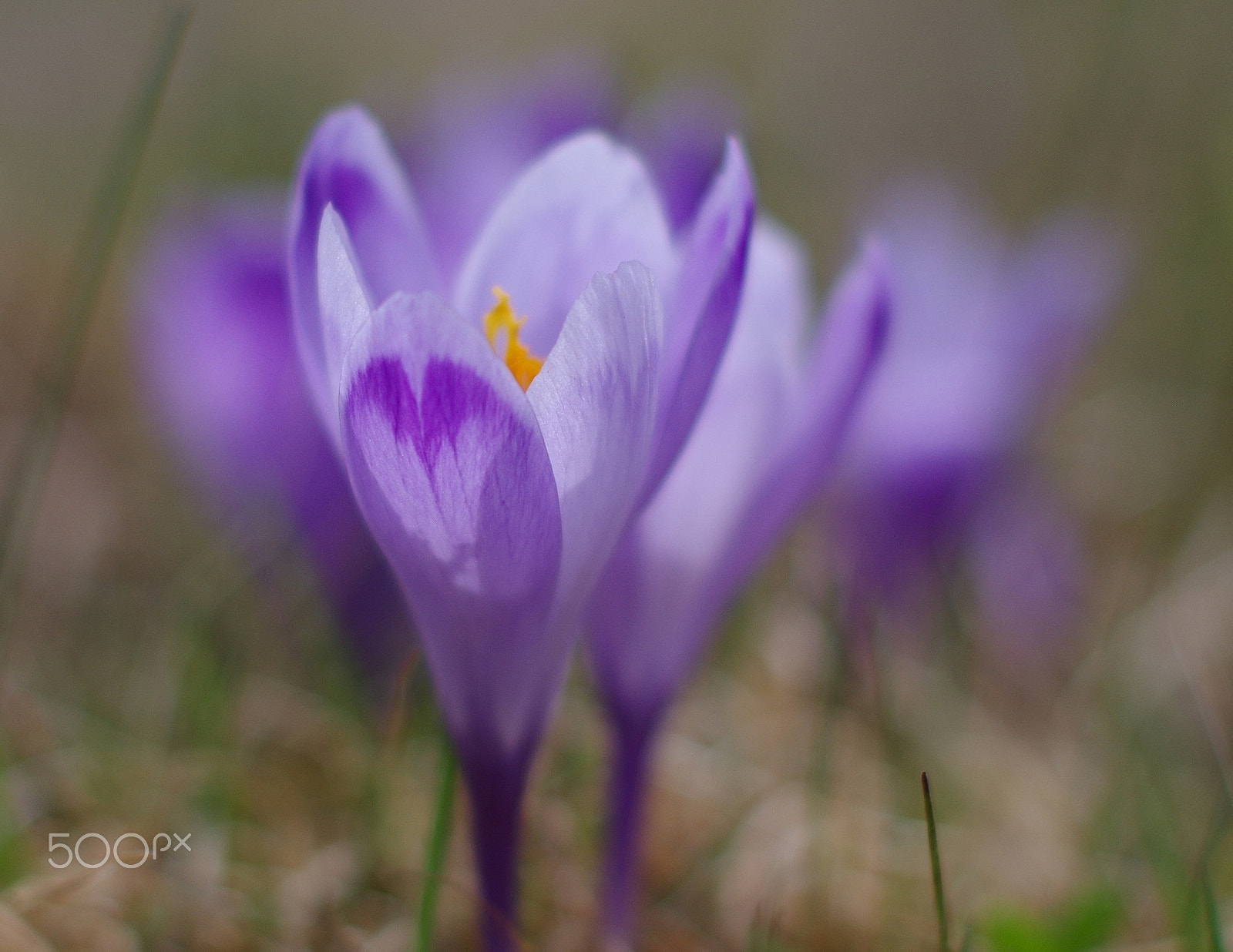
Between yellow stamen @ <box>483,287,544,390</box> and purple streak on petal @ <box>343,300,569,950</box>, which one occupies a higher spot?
yellow stamen @ <box>483,287,544,390</box>

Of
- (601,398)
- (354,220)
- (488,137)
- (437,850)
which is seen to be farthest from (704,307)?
(488,137)

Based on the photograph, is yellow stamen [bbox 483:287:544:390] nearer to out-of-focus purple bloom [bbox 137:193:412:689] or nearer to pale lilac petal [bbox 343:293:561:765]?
pale lilac petal [bbox 343:293:561:765]

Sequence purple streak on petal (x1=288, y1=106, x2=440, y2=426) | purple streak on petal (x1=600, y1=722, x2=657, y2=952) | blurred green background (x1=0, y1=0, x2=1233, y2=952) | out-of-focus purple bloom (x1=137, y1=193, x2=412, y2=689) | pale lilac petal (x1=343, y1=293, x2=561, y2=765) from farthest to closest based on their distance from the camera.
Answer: out-of-focus purple bloom (x1=137, y1=193, x2=412, y2=689) < blurred green background (x1=0, y1=0, x2=1233, y2=952) < purple streak on petal (x1=600, y1=722, x2=657, y2=952) < purple streak on petal (x1=288, y1=106, x2=440, y2=426) < pale lilac petal (x1=343, y1=293, x2=561, y2=765)

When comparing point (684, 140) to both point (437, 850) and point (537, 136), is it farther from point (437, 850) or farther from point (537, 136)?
point (437, 850)

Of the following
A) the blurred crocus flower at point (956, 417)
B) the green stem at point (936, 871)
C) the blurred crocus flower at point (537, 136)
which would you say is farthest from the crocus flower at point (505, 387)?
the blurred crocus flower at point (956, 417)

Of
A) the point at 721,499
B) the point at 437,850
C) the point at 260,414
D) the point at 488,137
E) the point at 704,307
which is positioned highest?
the point at 488,137

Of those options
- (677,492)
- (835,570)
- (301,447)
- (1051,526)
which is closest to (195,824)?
(301,447)

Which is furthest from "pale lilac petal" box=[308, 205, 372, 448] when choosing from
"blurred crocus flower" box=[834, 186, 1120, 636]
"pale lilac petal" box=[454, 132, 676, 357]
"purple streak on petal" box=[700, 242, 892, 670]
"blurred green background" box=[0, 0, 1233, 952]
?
"blurred crocus flower" box=[834, 186, 1120, 636]

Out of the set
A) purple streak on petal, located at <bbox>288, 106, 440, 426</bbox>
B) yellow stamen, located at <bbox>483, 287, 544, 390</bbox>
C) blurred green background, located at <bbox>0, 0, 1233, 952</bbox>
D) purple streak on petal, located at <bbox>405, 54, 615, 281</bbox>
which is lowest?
blurred green background, located at <bbox>0, 0, 1233, 952</bbox>
